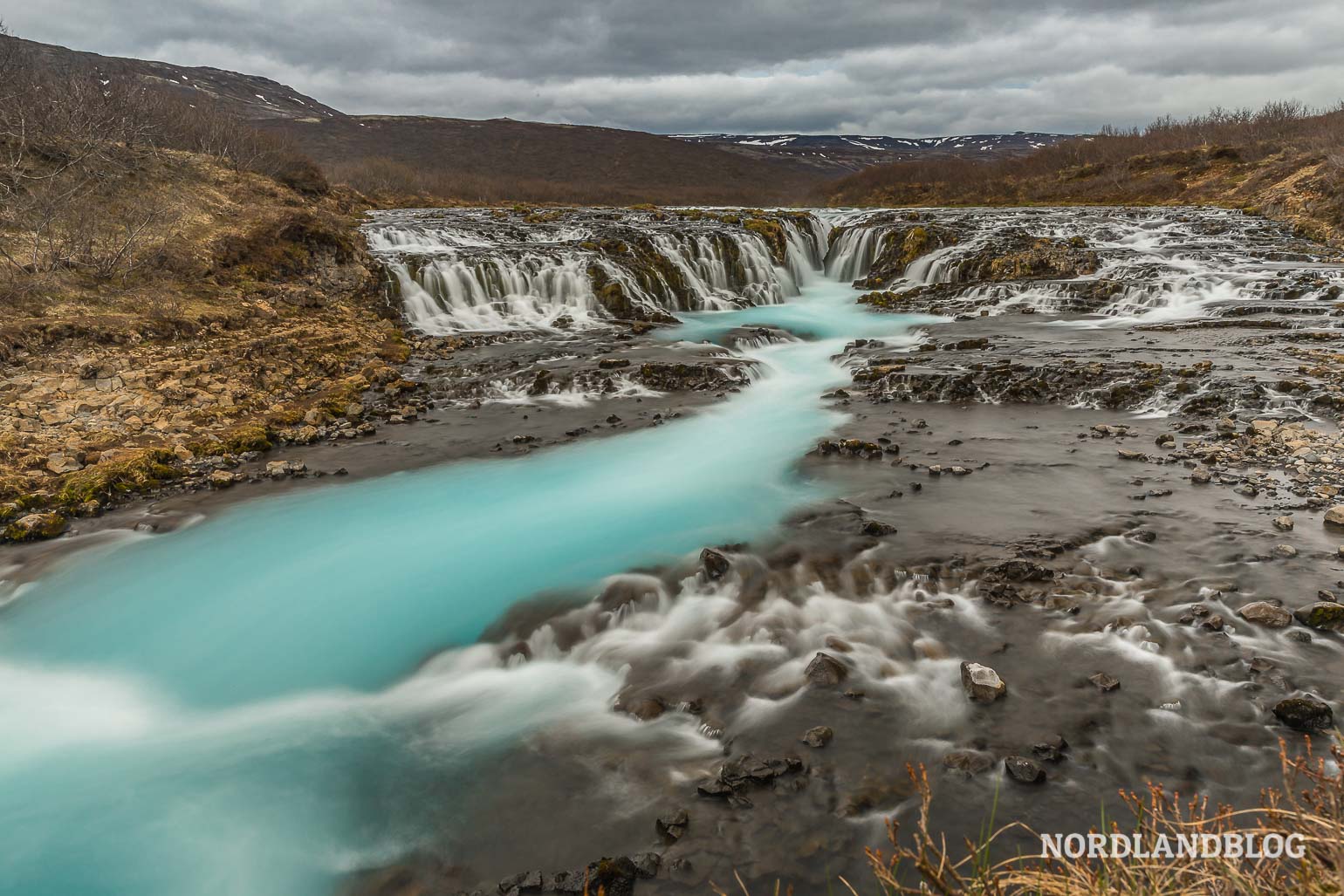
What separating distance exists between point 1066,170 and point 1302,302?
58.0 meters

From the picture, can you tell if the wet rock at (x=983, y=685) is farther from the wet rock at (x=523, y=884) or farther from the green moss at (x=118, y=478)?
the green moss at (x=118, y=478)

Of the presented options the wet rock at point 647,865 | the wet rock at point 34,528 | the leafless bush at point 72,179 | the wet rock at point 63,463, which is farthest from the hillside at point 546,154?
the wet rock at point 647,865

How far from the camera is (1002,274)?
24.0 m

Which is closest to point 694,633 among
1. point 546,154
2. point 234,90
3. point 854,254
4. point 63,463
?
point 63,463

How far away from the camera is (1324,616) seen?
18.7 feet

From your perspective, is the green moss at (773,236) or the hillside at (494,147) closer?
the green moss at (773,236)

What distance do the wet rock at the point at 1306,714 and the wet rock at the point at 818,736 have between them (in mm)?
3086

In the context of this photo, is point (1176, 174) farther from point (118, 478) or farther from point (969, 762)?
point (118, 478)

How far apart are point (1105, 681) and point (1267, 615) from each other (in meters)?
1.76

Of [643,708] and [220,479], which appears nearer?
[643,708]

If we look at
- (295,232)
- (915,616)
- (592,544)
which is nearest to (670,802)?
(915,616)

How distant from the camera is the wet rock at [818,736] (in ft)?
16.6

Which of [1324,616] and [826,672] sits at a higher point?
[1324,616]

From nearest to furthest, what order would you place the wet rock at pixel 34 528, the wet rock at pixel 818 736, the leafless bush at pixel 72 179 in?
the wet rock at pixel 818 736 < the wet rock at pixel 34 528 < the leafless bush at pixel 72 179
